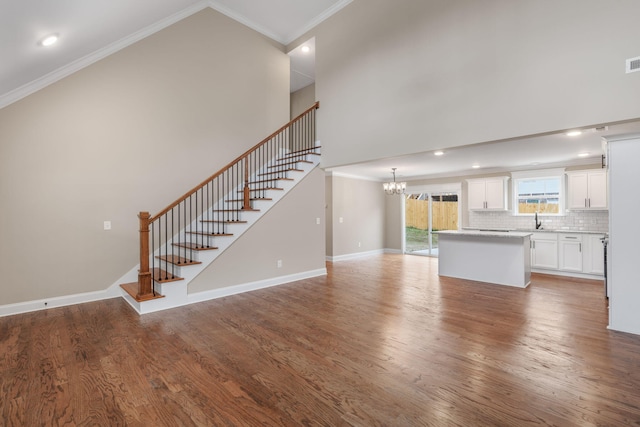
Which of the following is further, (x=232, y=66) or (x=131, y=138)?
(x=232, y=66)

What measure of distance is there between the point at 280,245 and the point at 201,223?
4.89 feet

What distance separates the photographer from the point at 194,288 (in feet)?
14.3

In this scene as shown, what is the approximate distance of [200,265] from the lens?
14.4 feet

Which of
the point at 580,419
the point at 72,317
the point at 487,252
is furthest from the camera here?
the point at 487,252

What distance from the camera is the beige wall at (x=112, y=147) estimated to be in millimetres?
3938

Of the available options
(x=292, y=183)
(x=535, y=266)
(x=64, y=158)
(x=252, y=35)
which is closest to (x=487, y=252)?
(x=535, y=266)

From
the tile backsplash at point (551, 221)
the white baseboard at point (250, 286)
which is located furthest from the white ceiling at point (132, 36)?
the white baseboard at point (250, 286)

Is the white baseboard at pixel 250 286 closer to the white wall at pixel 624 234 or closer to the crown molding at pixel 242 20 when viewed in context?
the white wall at pixel 624 234

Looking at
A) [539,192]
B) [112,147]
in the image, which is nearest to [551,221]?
[539,192]

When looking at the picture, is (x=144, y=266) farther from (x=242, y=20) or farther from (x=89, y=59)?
(x=242, y=20)

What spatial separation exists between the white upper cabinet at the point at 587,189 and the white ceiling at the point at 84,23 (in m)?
6.01

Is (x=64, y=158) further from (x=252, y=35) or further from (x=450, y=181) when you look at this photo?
(x=450, y=181)

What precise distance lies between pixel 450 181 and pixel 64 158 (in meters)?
8.60

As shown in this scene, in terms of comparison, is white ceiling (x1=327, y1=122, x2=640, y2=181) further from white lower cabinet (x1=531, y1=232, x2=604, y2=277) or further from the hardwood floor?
the hardwood floor
